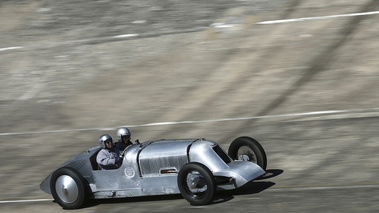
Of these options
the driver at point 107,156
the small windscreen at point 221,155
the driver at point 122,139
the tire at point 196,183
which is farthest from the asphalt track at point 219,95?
the driver at point 122,139

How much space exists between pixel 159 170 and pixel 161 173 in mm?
65

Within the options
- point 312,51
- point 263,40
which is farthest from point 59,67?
point 312,51

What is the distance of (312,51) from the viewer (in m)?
20.2

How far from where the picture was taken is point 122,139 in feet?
37.4

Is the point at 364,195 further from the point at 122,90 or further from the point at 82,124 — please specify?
the point at 122,90

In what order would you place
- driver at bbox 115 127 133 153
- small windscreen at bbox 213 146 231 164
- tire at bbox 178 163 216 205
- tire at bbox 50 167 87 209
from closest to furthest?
tire at bbox 178 163 216 205 < small windscreen at bbox 213 146 231 164 < tire at bbox 50 167 87 209 < driver at bbox 115 127 133 153

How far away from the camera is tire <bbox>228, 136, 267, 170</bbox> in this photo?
11.2 meters

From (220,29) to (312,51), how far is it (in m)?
4.13

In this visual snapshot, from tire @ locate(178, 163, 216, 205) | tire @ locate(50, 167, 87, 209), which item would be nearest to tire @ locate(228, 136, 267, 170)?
tire @ locate(178, 163, 216, 205)

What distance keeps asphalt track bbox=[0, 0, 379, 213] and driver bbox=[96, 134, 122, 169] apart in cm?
78

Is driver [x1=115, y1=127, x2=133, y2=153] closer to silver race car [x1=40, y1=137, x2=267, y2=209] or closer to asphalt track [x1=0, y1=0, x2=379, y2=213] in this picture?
silver race car [x1=40, y1=137, x2=267, y2=209]

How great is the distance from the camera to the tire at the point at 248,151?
36.8ft

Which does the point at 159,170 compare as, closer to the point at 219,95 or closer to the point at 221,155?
the point at 221,155

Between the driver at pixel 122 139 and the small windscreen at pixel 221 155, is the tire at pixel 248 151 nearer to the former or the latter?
the small windscreen at pixel 221 155
